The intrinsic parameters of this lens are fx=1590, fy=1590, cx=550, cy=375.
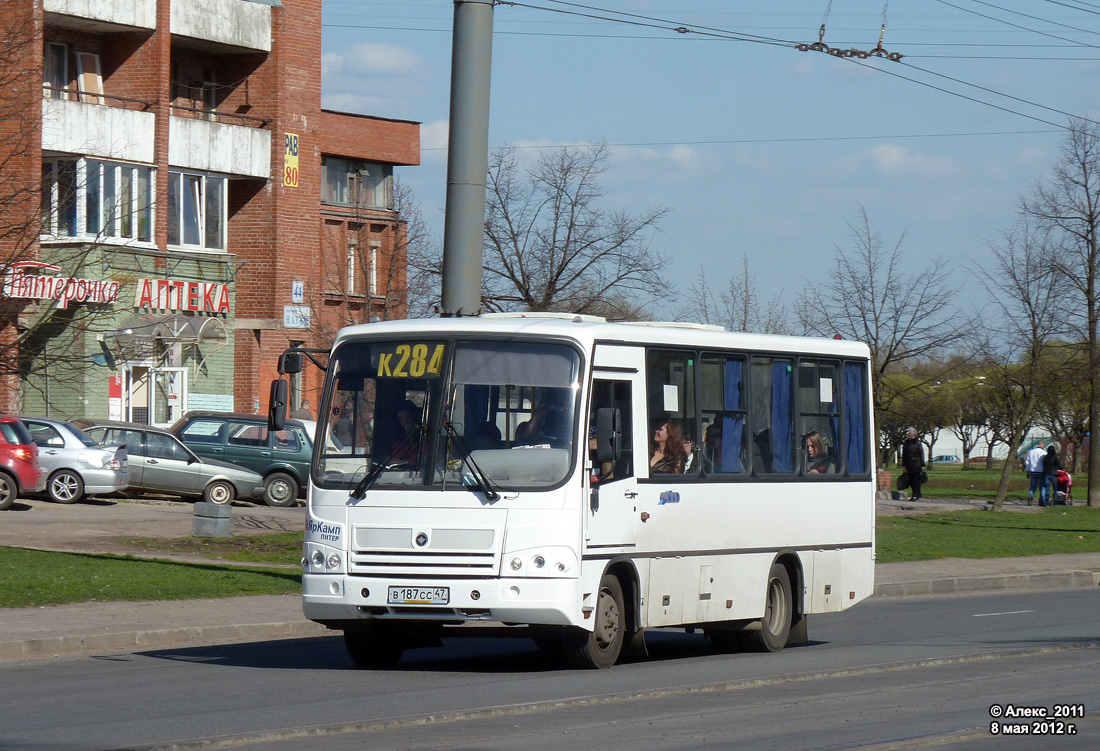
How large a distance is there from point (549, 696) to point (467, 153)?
806cm

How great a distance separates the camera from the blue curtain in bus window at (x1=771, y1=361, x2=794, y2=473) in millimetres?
14641

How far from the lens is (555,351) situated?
40.3 ft

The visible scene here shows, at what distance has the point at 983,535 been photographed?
3234 cm

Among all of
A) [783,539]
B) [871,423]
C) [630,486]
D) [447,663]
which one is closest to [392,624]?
[447,663]

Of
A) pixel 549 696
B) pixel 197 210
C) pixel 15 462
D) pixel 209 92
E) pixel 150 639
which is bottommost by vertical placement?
pixel 150 639

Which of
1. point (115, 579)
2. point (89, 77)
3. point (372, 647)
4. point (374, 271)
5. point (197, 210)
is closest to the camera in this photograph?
point (372, 647)

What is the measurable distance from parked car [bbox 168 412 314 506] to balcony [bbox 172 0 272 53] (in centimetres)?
1343

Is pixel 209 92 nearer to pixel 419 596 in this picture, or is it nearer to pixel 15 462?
pixel 15 462

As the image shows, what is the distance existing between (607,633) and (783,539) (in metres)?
2.78

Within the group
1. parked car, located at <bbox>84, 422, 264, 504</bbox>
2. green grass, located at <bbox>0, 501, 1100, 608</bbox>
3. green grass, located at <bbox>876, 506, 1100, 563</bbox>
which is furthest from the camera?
parked car, located at <bbox>84, 422, 264, 504</bbox>

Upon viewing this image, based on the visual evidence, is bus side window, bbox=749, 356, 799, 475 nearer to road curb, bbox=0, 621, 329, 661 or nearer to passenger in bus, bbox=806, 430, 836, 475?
passenger in bus, bbox=806, 430, 836, 475

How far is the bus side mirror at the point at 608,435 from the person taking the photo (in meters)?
11.9

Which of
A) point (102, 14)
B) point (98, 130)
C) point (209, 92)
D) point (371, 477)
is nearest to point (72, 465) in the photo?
point (98, 130)

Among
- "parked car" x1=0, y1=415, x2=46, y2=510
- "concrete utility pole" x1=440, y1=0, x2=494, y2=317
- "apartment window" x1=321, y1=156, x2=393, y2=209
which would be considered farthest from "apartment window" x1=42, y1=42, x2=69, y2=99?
"concrete utility pole" x1=440, y1=0, x2=494, y2=317
